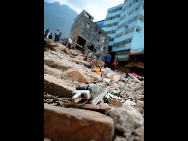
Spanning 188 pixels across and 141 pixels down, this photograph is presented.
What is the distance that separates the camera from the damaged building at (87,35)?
23.0 metres

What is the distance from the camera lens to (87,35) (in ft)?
80.9

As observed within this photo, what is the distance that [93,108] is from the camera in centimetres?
126

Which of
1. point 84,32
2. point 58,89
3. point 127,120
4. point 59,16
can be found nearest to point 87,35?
point 84,32

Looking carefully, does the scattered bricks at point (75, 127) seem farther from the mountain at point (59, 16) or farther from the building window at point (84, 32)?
the mountain at point (59, 16)

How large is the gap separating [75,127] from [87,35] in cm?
2576

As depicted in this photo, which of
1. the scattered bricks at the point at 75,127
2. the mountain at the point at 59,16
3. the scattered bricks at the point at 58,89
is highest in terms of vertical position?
the mountain at the point at 59,16

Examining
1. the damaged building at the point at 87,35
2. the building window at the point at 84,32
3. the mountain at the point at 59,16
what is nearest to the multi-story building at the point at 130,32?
the damaged building at the point at 87,35

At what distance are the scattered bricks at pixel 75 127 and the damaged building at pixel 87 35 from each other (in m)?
22.4

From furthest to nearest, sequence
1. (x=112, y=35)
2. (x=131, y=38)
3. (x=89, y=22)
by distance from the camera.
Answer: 1. (x=112, y=35)
2. (x=89, y=22)
3. (x=131, y=38)

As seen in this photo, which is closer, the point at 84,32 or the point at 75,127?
the point at 75,127

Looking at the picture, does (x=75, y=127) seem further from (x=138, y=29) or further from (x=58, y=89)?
(x=138, y=29)
